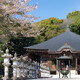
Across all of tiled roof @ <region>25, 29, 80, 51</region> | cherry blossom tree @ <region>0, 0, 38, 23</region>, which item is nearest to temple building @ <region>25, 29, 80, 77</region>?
tiled roof @ <region>25, 29, 80, 51</region>

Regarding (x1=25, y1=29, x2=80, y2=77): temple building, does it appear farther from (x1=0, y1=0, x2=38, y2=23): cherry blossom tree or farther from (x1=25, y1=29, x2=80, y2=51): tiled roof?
(x1=0, y1=0, x2=38, y2=23): cherry blossom tree

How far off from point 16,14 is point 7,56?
8.08m

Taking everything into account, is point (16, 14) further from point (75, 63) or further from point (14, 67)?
point (75, 63)

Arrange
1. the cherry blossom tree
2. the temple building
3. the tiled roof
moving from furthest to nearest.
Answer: the tiled roof < the temple building < the cherry blossom tree

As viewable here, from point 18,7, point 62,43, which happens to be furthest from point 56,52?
point 18,7

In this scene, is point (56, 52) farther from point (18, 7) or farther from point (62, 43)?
point (18, 7)

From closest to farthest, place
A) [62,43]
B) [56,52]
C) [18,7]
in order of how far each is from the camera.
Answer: [18,7] → [56,52] → [62,43]

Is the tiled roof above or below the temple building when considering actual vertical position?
above

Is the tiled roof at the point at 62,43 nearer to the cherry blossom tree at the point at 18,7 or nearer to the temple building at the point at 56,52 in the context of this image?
the temple building at the point at 56,52

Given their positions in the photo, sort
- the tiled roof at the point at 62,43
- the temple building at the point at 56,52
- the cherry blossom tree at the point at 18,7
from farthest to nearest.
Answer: the tiled roof at the point at 62,43, the temple building at the point at 56,52, the cherry blossom tree at the point at 18,7

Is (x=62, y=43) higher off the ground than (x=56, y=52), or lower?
higher

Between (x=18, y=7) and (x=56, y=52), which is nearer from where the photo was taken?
(x=18, y=7)

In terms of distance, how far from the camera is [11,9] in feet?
59.8

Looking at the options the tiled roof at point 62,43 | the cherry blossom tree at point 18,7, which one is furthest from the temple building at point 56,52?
→ the cherry blossom tree at point 18,7
